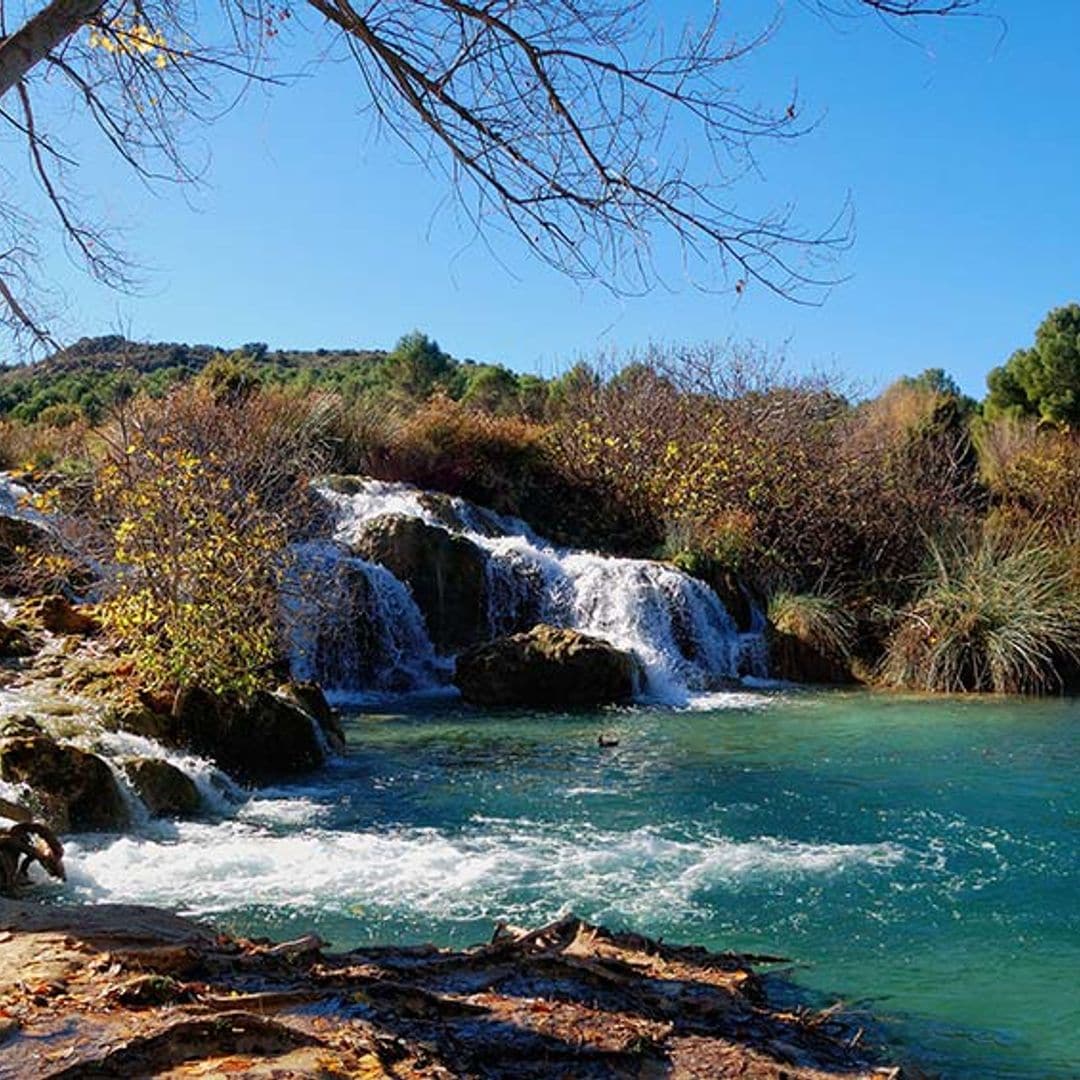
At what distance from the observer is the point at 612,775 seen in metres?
9.68

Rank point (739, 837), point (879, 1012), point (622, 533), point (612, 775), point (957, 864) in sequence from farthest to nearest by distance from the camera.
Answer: point (622, 533)
point (612, 775)
point (739, 837)
point (957, 864)
point (879, 1012)

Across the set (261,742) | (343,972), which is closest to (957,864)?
(343,972)

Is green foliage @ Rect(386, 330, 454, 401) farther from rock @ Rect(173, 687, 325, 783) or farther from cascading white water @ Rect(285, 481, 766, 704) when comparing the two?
rock @ Rect(173, 687, 325, 783)

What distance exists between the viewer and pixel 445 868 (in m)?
6.90

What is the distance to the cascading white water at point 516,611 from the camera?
14.8 meters

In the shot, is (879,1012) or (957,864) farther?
(957,864)

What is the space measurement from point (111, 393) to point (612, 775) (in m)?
5.29

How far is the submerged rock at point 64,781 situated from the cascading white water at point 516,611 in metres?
5.92

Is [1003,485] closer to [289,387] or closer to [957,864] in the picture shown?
[289,387]

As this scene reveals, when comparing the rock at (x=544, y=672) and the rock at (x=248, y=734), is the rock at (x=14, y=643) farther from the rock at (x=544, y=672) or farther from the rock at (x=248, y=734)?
the rock at (x=544, y=672)

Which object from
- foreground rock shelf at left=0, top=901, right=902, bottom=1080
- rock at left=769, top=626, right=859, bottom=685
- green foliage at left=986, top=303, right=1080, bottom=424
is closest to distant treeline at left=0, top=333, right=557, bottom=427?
foreground rock shelf at left=0, top=901, right=902, bottom=1080

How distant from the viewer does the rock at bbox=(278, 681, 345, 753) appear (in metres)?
10.5

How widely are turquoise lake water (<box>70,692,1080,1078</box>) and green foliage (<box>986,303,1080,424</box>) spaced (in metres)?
25.5

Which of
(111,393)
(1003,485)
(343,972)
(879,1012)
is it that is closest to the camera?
(343,972)
